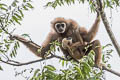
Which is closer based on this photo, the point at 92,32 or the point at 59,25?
the point at 92,32

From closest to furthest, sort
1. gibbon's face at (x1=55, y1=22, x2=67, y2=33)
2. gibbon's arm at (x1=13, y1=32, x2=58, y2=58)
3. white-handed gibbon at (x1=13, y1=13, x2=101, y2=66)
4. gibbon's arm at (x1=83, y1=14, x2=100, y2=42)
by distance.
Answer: gibbon's arm at (x1=83, y1=14, x2=100, y2=42), gibbon's arm at (x1=13, y1=32, x2=58, y2=58), white-handed gibbon at (x1=13, y1=13, x2=101, y2=66), gibbon's face at (x1=55, y1=22, x2=67, y2=33)

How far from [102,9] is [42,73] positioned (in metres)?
2.29

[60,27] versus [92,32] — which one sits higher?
[60,27]

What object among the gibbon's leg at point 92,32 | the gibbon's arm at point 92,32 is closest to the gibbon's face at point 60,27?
the gibbon's leg at point 92,32

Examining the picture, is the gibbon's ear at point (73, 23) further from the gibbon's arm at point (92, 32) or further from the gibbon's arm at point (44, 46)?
the gibbon's arm at point (44, 46)

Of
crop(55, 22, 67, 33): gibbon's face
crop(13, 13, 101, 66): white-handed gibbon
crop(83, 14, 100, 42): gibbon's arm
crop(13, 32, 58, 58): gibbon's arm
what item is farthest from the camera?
crop(55, 22, 67, 33): gibbon's face

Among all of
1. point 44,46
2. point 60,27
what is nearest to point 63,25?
point 60,27

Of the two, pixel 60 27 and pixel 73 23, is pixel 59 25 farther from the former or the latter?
pixel 73 23

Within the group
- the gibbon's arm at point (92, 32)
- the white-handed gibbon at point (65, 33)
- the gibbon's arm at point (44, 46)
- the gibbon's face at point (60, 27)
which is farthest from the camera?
the gibbon's face at point (60, 27)

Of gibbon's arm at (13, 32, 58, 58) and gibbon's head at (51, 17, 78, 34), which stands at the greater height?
gibbon's head at (51, 17, 78, 34)

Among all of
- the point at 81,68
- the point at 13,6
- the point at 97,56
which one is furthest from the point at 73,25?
the point at 81,68

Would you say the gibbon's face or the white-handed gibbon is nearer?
the white-handed gibbon

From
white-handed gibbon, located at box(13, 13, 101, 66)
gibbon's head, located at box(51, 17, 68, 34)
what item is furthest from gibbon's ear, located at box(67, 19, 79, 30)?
gibbon's head, located at box(51, 17, 68, 34)

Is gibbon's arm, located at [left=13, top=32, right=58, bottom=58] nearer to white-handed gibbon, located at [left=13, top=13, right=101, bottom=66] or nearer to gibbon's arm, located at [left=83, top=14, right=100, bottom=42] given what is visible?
white-handed gibbon, located at [left=13, top=13, right=101, bottom=66]
